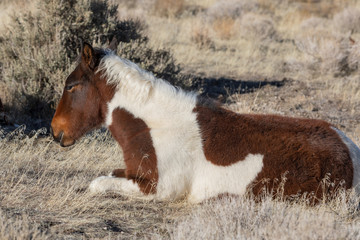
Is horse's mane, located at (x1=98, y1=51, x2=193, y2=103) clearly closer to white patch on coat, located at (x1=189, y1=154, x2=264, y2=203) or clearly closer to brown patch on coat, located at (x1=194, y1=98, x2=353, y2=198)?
brown patch on coat, located at (x1=194, y1=98, x2=353, y2=198)

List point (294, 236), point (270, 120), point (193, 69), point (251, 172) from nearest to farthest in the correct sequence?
1. point (294, 236)
2. point (251, 172)
3. point (270, 120)
4. point (193, 69)

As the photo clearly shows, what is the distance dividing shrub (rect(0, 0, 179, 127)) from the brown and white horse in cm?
346

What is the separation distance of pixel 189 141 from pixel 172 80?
4880 millimetres

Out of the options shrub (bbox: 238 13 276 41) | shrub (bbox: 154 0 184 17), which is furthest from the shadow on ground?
shrub (bbox: 154 0 184 17)

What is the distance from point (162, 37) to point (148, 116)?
10.3 metres

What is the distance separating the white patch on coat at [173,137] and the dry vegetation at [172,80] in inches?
6.6

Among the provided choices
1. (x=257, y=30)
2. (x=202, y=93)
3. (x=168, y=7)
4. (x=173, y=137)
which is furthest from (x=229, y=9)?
(x=173, y=137)

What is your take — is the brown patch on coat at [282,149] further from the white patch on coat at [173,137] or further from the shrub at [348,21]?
the shrub at [348,21]

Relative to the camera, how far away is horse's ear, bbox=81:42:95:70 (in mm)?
4160

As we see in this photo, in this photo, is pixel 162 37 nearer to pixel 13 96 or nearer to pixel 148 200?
pixel 13 96

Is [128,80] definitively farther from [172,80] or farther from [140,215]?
[172,80]

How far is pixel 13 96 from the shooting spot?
7.68 metres

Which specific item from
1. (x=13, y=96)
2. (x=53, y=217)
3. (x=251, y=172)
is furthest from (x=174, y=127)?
(x=13, y=96)

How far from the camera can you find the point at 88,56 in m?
4.23
